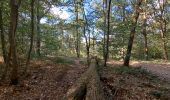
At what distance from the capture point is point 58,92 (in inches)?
433

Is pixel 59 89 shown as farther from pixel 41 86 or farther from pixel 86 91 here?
pixel 86 91

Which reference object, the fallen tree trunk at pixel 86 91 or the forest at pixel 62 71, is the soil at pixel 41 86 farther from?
the fallen tree trunk at pixel 86 91

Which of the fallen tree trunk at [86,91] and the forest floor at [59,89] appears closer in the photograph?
the fallen tree trunk at [86,91]

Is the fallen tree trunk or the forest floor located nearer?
the fallen tree trunk

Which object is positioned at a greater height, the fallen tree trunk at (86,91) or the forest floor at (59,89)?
the fallen tree trunk at (86,91)

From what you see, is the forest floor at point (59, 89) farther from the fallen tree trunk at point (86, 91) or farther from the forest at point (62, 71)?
the fallen tree trunk at point (86, 91)

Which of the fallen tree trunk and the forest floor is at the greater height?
the fallen tree trunk

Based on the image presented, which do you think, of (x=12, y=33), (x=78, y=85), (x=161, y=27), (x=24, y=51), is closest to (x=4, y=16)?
(x=24, y=51)

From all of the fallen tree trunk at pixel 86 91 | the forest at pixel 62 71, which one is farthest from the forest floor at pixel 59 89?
the fallen tree trunk at pixel 86 91

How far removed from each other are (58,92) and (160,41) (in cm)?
2928

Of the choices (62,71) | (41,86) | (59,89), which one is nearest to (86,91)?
(59,89)

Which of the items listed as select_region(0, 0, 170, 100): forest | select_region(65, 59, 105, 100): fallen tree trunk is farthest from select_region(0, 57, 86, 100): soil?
select_region(65, 59, 105, 100): fallen tree trunk

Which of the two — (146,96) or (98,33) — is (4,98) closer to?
(146,96)

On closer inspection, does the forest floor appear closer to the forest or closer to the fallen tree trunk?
the forest
